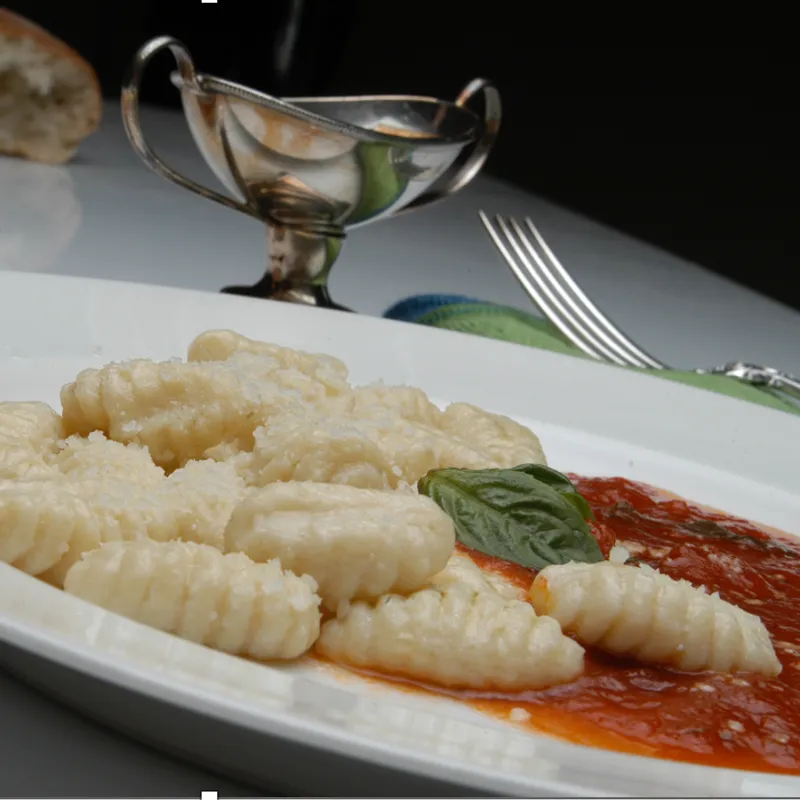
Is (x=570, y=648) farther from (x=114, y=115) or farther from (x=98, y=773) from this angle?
(x=114, y=115)

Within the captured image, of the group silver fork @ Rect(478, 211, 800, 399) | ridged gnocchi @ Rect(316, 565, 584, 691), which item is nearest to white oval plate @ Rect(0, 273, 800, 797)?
ridged gnocchi @ Rect(316, 565, 584, 691)

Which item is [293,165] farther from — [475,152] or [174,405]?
[174,405]

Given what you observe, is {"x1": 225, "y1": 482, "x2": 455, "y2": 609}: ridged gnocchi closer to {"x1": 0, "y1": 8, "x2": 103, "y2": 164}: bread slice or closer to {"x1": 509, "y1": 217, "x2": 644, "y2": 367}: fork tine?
{"x1": 509, "y1": 217, "x2": 644, "y2": 367}: fork tine

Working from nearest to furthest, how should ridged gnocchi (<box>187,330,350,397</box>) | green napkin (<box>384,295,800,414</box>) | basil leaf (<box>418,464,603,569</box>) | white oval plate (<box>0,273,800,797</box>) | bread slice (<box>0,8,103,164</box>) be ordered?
1. white oval plate (<box>0,273,800,797</box>)
2. basil leaf (<box>418,464,603,569</box>)
3. ridged gnocchi (<box>187,330,350,397</box>)
4. green napkin (<box>384,295,800,414</box>)
5. bread slice (<box>0,8,103,164</box>)

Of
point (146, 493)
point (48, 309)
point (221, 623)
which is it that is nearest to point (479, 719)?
point (221, 623)

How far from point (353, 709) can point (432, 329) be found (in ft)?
4.43

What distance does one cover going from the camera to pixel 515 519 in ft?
4.23

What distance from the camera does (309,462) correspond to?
1.21 m

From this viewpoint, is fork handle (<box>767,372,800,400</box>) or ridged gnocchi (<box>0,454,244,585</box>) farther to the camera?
fork handle (<box>767,372,800,400</box>)

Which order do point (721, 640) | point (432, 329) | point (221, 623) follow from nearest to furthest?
point (221, 623)
point (721, 640)
point (432, 329)

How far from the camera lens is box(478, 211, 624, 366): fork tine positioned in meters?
2.59

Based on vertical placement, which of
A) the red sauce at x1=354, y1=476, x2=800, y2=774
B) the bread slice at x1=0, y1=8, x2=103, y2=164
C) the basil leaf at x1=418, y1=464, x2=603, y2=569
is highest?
the basil leaf at x1=418, y1=464, x2=603, y2=569

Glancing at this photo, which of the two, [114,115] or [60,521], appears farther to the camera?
[114,115]

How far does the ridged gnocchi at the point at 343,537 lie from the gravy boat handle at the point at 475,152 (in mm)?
1838
